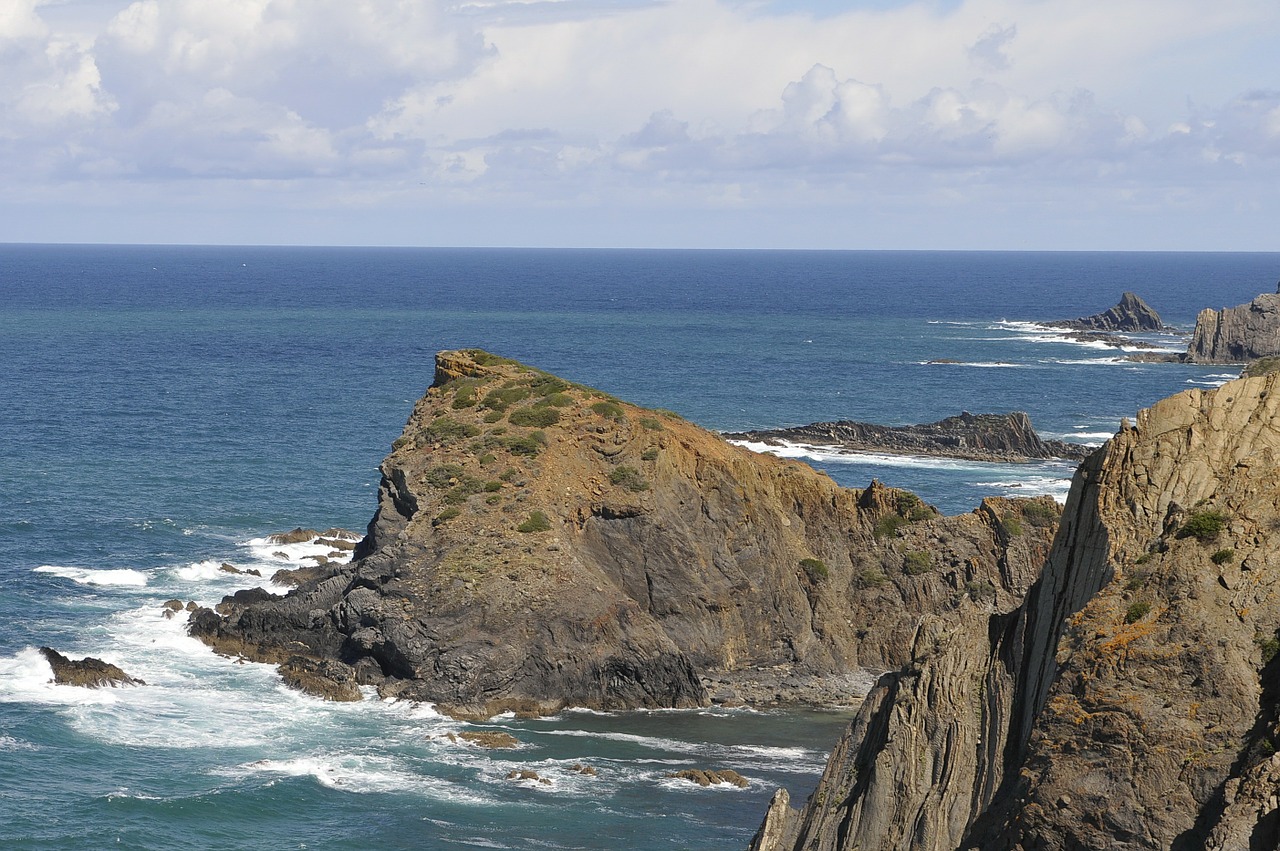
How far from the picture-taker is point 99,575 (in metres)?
71.9

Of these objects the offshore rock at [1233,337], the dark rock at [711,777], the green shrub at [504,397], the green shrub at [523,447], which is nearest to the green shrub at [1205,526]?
the dark rock at [711,777]

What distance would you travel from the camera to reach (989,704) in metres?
29.8

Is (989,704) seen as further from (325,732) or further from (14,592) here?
(14,592)

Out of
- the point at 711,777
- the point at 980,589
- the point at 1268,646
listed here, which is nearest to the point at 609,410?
the point at 980,589

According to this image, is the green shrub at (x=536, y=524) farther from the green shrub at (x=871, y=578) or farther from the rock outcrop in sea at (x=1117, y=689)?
the rock outcrop in sea at (x=1117, y=689)

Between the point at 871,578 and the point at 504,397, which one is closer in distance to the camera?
the point at 871,578

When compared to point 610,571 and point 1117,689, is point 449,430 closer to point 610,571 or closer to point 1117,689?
point 610,571

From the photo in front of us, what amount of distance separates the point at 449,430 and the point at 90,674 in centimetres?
1867

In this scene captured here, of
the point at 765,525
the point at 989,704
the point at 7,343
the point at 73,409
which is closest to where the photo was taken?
the point at 989,704

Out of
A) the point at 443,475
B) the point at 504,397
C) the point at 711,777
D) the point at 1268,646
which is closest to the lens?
the point at 1268,646

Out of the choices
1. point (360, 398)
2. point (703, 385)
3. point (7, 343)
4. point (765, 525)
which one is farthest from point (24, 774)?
point (7, 343)

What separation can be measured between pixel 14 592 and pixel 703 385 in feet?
313

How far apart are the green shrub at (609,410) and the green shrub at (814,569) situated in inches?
412

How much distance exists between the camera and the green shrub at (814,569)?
63281mm
